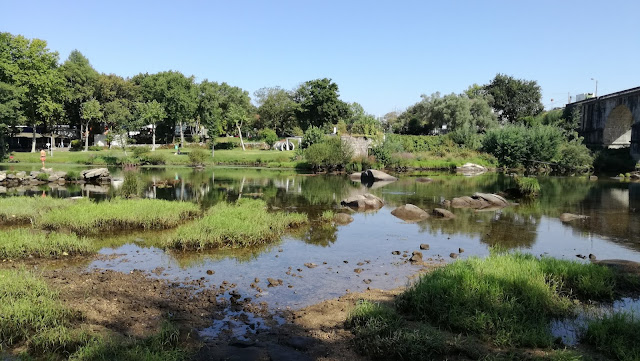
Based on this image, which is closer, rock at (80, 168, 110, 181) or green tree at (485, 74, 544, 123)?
rock at (80, 168, 110, 181)

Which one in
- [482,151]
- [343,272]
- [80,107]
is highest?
[80,107]

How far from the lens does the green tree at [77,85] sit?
7638cm

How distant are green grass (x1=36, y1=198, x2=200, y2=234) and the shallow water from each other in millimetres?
1061

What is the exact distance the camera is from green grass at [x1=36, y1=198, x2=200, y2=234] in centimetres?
1856

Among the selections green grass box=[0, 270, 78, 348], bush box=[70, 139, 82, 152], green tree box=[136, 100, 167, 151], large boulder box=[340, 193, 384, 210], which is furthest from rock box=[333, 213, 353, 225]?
bush box=[70, 139, 82, 152]

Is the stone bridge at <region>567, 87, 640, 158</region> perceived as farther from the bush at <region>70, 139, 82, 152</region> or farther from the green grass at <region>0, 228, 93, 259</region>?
the bush at <region>70, 139, 82, 152</region>

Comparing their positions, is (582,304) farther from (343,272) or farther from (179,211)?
(179,211)

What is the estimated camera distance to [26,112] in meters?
67.4

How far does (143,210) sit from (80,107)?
70185 millimetres

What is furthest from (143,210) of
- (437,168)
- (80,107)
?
(80,107)

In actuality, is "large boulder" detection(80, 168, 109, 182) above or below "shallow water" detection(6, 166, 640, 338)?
above

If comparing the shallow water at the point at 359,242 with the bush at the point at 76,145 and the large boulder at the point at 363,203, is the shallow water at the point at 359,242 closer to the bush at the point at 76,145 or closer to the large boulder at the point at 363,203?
the large boulder at the point at 363,203

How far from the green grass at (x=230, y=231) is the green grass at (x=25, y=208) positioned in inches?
317

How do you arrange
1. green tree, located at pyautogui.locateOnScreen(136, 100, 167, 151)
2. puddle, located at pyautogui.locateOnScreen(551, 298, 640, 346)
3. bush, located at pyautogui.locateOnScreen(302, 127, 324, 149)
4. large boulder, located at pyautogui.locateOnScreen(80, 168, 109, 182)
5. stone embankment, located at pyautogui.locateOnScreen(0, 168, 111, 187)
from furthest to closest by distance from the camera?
green tree, located at pyautogui.locateOnScreen(136, 100, 167, 151) → bush, located at pyautogui.locateOnScreen(302, 127, 324, 149) → large boulder, located at pyautogui.locateOnScreen(80, 168, 109, 182) → stone embankment, located at pyautogui.locateOnScreen(0, 168, 111, 187) → puddle, located at pyautogui.locateOnScreen(551, 298, 640, 346)
